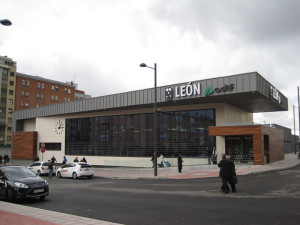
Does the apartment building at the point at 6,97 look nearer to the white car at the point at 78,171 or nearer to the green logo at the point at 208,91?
the white car at the point at 78,171

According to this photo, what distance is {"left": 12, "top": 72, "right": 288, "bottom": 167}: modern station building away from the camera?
2589cm

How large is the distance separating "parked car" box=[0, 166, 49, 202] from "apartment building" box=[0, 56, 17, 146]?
78182mm

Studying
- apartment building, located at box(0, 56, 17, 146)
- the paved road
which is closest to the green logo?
the paved road

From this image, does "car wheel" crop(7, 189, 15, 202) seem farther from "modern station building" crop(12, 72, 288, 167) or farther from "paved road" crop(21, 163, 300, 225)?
"modern station building" crop(12, 72, 288, 167)

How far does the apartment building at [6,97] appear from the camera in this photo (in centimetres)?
8219

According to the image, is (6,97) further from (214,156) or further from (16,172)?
(16,172)

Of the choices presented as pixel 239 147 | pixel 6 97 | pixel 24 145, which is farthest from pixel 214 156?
pixel 6 97

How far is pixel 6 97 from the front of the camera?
8312 cm

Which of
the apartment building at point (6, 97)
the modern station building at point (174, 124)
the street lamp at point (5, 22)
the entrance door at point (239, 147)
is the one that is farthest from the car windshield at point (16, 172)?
the apartment building at point (6, 97)

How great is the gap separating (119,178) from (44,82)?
261 ft

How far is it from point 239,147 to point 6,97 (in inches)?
2933

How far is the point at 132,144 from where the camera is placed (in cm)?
3525

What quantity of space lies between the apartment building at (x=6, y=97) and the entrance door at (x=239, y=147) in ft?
237

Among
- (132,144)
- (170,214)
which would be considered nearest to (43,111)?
(132,144)
